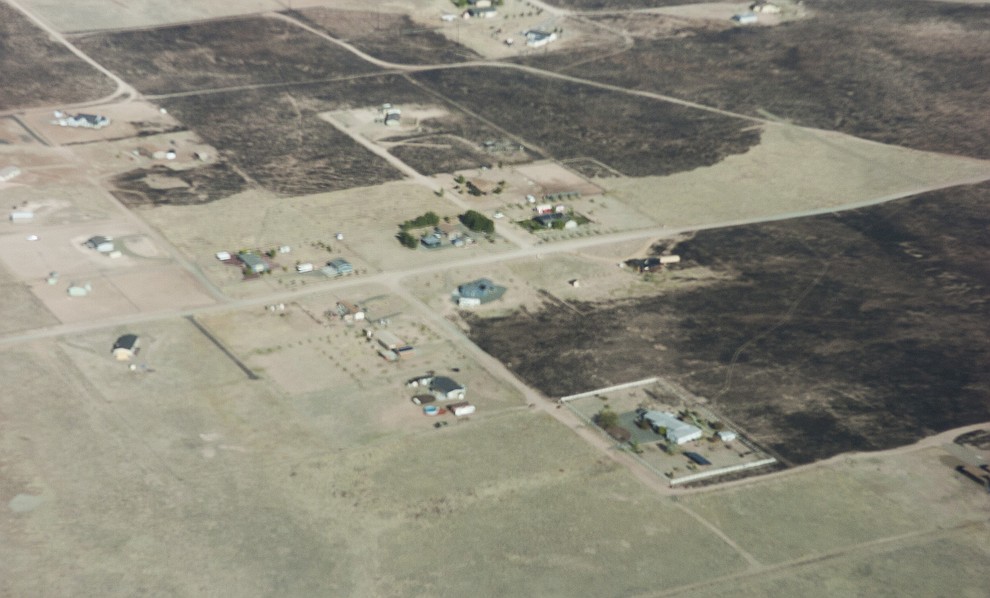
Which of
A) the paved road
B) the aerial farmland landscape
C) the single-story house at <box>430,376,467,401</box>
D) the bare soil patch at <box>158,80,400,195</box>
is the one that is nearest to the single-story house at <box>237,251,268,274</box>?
the aerial farmland landscape

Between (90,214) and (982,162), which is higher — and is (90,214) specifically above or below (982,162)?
below

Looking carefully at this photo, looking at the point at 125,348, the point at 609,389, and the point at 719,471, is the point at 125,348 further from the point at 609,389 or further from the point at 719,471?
the point at 719,471

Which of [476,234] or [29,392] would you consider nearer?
[29,392]

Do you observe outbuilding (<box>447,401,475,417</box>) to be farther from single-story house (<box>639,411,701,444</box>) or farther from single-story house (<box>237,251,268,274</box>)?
single-story house (<box>237,251,268,274</box>)

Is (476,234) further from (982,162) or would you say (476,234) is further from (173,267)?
(982,162)

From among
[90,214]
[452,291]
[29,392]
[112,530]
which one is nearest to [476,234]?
[452,291]

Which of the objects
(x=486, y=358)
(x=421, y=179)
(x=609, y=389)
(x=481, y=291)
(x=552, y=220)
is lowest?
(x=421, y=179)

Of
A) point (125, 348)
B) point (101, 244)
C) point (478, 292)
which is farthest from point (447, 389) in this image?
point (101, 244)
